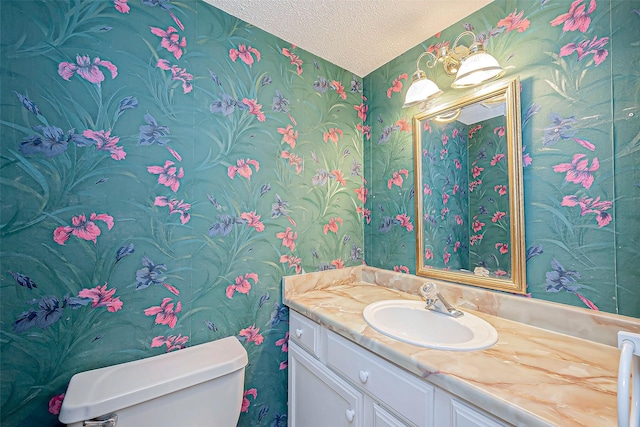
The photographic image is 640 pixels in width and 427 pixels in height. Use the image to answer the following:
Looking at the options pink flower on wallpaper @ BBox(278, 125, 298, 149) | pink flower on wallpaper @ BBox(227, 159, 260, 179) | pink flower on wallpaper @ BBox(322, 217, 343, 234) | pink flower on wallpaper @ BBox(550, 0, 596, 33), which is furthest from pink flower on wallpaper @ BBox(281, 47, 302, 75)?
pink flower on wallpaper @ BBox(550, 0, 596, 33)

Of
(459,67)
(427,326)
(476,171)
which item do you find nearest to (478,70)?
(459,67)

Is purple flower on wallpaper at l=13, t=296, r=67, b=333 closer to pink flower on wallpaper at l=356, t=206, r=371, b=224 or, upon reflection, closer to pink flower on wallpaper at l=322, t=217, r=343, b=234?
pink flower on wallpaper at l=322, t=217, r=343, b=234

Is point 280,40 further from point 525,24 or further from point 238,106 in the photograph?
point 525,24

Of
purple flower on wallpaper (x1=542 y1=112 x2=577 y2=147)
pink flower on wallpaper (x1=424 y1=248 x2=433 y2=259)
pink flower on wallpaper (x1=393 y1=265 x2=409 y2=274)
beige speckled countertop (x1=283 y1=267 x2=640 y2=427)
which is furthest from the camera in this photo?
pink flower on wallpaper (x1=393 y1=265 x2=409 y2=274)

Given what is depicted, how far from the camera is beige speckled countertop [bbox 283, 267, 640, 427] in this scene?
1.84 feet

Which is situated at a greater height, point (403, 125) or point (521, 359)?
point (403, 125)

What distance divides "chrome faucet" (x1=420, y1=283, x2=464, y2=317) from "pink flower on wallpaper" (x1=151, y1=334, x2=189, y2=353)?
43.5 inches

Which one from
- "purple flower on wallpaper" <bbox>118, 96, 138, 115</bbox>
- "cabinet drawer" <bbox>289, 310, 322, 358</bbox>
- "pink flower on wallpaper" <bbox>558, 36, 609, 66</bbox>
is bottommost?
"cabinet drawer" <bbox>289, 310, 322, 358</bbox>

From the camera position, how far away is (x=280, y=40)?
140cm

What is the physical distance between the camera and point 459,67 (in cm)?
121

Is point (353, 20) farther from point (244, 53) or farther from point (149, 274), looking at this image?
point (149, 274)

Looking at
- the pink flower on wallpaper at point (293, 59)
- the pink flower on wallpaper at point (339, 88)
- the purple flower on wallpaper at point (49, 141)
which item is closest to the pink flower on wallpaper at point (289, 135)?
the pink flower on wallpaper at point (293, 59)

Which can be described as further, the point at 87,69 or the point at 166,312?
the point at 166,312

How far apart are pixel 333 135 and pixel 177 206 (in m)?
1.00
